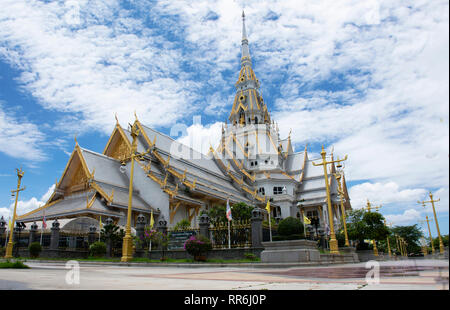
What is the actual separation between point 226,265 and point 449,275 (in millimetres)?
10882

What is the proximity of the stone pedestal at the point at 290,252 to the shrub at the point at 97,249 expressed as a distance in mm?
9050

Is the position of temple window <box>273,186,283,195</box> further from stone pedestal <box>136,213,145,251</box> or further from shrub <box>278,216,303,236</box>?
stone pedestal <box>136,213,145,251</box>

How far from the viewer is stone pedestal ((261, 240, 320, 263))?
11.1 m

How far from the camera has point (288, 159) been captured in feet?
173

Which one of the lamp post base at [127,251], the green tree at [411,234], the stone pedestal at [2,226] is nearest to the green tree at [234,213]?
the lamp post base at [127,251]

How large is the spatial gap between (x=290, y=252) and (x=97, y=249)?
10.1 m

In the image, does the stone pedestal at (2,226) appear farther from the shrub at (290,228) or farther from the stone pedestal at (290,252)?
the stone pedestal at (290,252)

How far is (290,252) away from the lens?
11312 millimetres

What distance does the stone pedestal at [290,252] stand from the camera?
1113 centimetres

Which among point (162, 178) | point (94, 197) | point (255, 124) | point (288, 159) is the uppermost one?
point (255, 124)

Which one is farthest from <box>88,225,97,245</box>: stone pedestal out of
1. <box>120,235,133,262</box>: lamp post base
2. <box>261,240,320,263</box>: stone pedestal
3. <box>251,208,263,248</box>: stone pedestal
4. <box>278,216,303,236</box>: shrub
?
<box>278,216,303,236</box>: shrub
